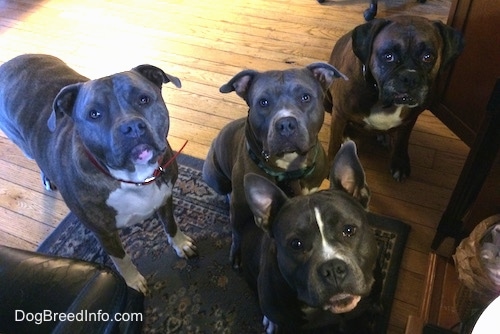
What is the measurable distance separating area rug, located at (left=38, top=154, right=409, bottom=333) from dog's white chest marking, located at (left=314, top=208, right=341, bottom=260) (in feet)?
2.76

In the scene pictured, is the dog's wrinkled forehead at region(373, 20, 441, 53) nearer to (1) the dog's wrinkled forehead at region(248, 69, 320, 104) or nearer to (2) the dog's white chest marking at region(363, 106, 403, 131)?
(2) the dog's white chest marking at region(363, 106, 403, 131)

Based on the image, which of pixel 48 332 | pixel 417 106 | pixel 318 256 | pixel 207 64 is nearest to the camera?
pixel 48 332

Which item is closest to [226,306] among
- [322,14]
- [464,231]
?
[464,231]

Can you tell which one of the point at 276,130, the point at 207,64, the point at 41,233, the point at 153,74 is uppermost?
the point at 153,74

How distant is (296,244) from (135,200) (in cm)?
81

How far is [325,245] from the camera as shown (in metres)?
1.54

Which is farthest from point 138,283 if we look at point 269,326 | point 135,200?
point 269,326

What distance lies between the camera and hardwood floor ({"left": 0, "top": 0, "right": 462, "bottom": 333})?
106 inches

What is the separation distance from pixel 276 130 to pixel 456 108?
1542 millimetres

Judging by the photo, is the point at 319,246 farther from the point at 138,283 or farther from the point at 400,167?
the point at 400,167

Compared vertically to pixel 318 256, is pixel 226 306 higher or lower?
lower

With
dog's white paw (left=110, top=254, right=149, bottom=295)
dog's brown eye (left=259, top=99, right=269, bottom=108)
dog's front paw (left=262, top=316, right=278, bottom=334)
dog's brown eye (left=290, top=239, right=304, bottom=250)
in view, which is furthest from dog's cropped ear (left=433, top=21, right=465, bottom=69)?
dog's white paw (left=110, top=254, right=149, bottom=295)

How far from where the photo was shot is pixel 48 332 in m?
1.32

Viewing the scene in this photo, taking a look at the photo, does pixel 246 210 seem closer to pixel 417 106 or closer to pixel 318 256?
pixel 318 256
